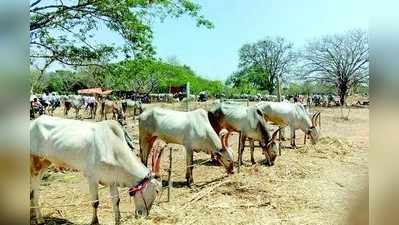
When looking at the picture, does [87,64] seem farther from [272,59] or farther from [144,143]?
[272,59]

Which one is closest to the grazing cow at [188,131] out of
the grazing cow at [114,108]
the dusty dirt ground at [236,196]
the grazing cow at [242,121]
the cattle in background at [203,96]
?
the dusty dirt ground at [236,196]

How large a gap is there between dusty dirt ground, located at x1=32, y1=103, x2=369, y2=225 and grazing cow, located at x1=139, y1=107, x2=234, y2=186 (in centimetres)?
33

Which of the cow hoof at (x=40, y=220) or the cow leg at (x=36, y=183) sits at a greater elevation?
the cow leg at (x=36, y=183)

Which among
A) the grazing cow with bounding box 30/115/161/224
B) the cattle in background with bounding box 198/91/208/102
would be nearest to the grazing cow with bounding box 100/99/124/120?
the cattle in background with bounding box 198/91/208/102

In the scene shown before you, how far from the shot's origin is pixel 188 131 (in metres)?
5.56

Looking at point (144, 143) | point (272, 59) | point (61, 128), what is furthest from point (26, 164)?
point (272, 59)

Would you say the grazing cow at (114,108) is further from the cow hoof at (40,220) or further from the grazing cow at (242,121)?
the cow hoof at (40,220)

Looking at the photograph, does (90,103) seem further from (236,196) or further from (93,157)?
(93,157)

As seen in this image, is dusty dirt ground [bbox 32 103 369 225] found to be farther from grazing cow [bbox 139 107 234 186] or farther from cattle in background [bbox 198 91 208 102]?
cattle in background [bbox 198 91 208 102]

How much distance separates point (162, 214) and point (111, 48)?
2.08 meters

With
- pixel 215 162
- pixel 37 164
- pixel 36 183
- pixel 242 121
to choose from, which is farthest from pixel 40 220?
pixel 242 121

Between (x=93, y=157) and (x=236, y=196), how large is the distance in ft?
5.85

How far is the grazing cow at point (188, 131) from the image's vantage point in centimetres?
554

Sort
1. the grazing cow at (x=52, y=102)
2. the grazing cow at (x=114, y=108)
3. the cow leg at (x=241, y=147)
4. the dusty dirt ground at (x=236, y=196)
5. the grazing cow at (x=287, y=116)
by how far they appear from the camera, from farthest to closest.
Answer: the grazing cow at (x=52, y=102) → the grazing cow at (x=114, y=108) → the grazing cow at (x=287, y=116) → the cow leg at (x=241, y=147) → the dusty dirt ground at (x=236, y=196)
